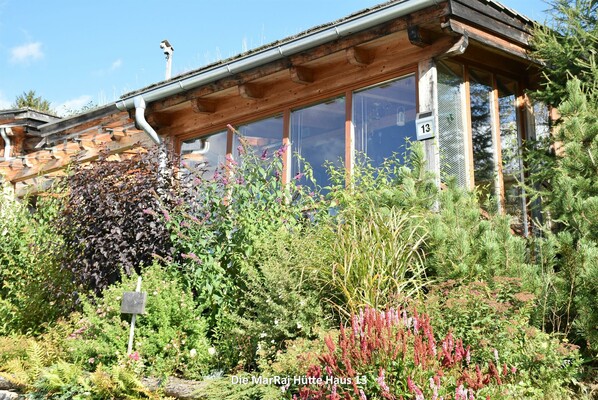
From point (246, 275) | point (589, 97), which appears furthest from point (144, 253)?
point (589, 97)

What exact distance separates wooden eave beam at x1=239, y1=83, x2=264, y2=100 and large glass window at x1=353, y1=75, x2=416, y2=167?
1.49 m

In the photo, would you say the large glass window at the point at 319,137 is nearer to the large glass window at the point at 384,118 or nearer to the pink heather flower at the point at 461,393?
the large glass window at the point at 384,118

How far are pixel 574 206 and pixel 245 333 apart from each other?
2.81 meters

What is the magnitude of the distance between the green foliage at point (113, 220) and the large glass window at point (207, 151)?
5.48 feet

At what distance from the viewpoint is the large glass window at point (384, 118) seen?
7.68m

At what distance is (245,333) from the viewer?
5.67 meters

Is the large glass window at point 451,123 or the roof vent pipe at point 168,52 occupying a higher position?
the roof vent pipe at point 168,52

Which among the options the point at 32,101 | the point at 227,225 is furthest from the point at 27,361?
the point at 32,101

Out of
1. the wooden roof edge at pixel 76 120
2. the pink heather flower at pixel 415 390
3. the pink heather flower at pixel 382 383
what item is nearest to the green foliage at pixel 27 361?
the pink heather flower at pixel 382 383

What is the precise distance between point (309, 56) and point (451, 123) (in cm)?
181

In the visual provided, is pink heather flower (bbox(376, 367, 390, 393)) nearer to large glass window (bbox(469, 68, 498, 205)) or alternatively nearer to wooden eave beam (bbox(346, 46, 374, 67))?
large glass window (bbox(469, 68, 498, 205))

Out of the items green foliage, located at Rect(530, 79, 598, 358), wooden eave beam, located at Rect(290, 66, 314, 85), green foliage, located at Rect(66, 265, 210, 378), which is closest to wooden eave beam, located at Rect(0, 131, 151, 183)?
wooden eave beam, located at Rect(290, 66, 314, 85)

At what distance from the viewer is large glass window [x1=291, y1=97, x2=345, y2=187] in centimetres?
830

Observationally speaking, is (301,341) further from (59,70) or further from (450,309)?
(59,70)
